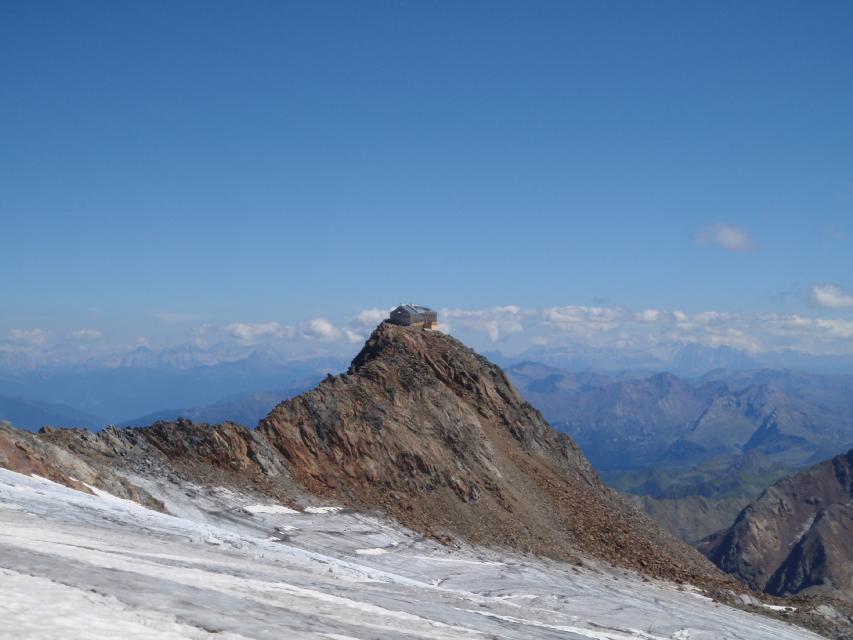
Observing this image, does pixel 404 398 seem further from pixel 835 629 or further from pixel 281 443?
pixel 835 629

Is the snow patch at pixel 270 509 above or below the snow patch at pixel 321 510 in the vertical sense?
above

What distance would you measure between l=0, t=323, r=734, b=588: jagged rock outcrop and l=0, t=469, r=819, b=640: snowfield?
9.36 ft

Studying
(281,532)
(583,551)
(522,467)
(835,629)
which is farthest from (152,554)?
(835,629)

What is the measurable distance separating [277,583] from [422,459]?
29.8 metres

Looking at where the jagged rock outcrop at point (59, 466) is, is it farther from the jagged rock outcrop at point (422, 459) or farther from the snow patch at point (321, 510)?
the snow patch at point (321, 510)

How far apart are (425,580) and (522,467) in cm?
2316

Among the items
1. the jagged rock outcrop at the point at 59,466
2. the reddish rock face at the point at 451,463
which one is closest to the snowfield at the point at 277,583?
the jagged rock outcrop at the point at 59,466

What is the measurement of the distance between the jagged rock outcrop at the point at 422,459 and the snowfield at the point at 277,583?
112 inches

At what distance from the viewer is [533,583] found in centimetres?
4303

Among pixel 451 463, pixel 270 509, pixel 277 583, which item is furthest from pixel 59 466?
pixel 451 463

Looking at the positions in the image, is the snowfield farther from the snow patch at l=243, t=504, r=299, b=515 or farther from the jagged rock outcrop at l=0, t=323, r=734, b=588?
the jagged rock outcrop at l=0, t=323, r=734, b=588

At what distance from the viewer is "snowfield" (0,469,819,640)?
17781mm

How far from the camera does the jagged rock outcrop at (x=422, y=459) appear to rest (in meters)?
48.2

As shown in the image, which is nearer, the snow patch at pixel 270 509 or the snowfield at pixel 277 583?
the snowfield at pixel 277 583
